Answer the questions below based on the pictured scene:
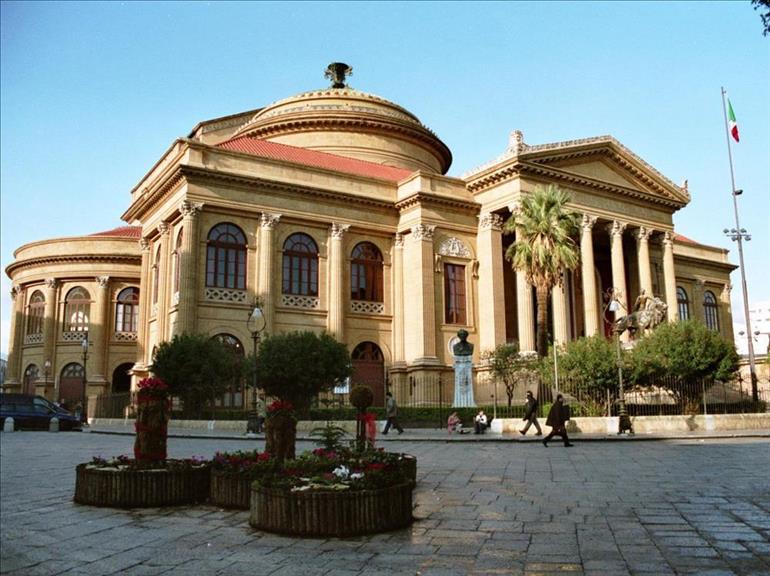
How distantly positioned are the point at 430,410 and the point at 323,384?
4.47 m

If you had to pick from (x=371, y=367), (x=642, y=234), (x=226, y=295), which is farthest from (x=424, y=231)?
(x=642, y=234)

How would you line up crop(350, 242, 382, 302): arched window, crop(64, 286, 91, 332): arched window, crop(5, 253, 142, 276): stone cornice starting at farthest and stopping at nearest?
crop(64, 286, 91, 332): arched window → crop(5, 253, 142, 276): stone cornice → crop(350, 242, 382, 302): arched window

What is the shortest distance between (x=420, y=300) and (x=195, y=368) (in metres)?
12.1

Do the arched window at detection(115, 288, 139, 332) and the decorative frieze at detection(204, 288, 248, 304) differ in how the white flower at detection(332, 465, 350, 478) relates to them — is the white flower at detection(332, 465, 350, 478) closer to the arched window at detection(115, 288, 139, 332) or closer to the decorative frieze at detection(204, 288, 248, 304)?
the decorative frieze at detection(204, 288, 248, 304)

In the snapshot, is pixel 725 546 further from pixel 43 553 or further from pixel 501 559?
pixel 43 553

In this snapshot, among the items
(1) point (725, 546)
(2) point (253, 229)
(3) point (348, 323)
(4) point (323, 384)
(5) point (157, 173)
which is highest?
(5) point (157, 173)

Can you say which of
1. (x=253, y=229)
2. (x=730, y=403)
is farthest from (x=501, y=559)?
(x=253, y=229)

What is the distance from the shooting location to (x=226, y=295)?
33375mm

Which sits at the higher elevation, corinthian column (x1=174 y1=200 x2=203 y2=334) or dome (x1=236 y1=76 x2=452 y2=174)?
dome (x1=236 y1=76 x2=452 y2=174)

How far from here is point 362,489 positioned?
6.98 m

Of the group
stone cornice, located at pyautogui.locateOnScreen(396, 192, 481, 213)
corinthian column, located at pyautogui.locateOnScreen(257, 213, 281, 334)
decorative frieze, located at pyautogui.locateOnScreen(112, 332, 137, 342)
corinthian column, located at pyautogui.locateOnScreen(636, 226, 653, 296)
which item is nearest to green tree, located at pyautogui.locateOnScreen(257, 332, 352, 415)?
corinthian column, located at pyautogui.locateOnScreen(257, 213, 281, 334)

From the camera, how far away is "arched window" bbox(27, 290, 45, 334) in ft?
143

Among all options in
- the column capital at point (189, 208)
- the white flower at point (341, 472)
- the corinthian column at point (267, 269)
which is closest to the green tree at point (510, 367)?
the corinthian column at point (267, 269)

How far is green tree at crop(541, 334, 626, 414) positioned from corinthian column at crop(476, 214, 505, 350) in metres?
8.72
